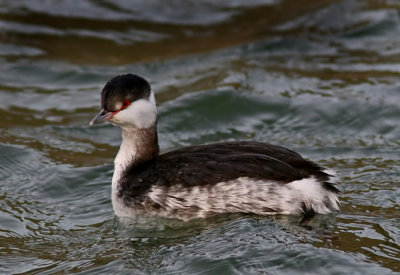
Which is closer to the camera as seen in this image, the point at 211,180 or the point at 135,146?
the point at 211,180

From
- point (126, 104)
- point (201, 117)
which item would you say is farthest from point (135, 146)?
point (201, 117)

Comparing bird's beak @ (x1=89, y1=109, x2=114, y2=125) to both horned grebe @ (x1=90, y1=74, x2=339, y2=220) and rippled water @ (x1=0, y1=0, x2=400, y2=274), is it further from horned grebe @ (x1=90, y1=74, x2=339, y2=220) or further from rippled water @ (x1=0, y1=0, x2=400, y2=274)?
rippled water @ (x1=0, y1=0, x2=400, y2=274)

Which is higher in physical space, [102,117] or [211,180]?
[102,117]

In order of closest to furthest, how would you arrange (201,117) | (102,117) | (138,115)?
(102,117) < (138,115) < (201,117)

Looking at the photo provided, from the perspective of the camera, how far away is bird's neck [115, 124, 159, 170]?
279 inches

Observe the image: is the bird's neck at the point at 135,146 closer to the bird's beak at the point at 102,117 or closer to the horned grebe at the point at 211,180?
the horned grebe at the point at 211,180

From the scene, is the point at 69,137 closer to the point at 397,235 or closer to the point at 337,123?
the point at 337,123

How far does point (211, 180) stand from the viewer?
650cm

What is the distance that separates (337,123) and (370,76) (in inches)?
68.5

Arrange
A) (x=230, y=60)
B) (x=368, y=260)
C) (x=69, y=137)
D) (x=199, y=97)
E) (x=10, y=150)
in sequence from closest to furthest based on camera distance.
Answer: (x=368, y=260) → (x=10, y=150) → (x=69, y=137) → (x=199, y=97) → (x=230, y=60)

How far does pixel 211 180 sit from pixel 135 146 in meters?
0.98

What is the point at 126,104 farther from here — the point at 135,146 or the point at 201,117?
the point at 201,117

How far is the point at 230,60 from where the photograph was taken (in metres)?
11.8

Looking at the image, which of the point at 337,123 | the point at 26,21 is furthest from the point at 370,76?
the point at 26,21
